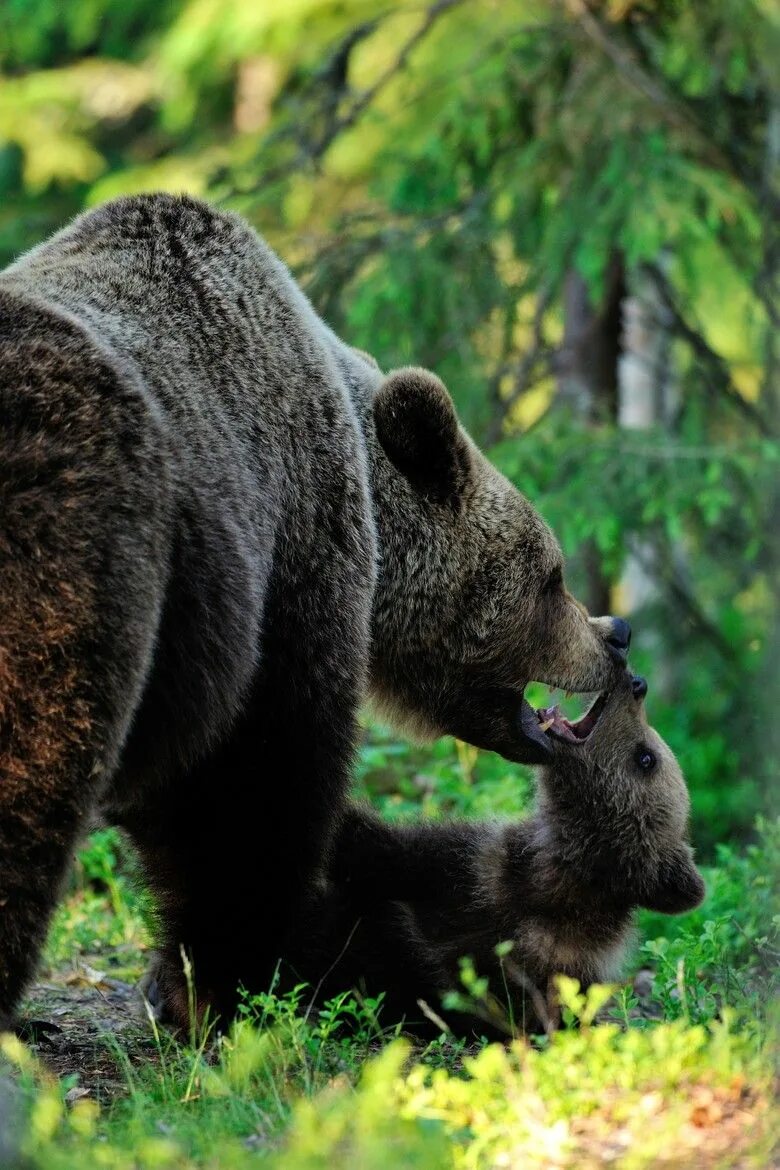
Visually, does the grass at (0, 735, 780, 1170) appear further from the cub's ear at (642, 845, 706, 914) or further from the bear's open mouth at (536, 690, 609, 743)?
the bear's open mouth at (536, 690, 609, 743)

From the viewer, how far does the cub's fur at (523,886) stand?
16.8 feet

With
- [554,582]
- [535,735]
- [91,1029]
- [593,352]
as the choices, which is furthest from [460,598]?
[593,352]

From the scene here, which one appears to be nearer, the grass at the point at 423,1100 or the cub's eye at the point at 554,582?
the grass at the point at 423,1100

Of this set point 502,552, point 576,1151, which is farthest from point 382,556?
point 576,1151

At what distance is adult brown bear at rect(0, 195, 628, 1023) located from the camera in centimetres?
373

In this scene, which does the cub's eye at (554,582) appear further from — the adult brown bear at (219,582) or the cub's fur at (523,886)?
the cub's fur at (523,886)

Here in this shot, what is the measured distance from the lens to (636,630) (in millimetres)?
10820

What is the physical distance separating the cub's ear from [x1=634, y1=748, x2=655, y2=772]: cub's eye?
0.33 m

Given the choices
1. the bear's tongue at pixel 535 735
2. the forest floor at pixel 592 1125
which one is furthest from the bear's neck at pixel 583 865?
the forest floor at pixel 592 1125

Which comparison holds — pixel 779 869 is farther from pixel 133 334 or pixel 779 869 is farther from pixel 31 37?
pixel 31 37

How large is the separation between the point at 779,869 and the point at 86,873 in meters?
3.18

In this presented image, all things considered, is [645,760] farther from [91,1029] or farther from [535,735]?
[91,1029]

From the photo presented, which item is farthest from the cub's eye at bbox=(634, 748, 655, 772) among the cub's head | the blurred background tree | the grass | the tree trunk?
the tree trunk

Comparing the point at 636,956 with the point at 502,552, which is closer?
the point at 502,552
